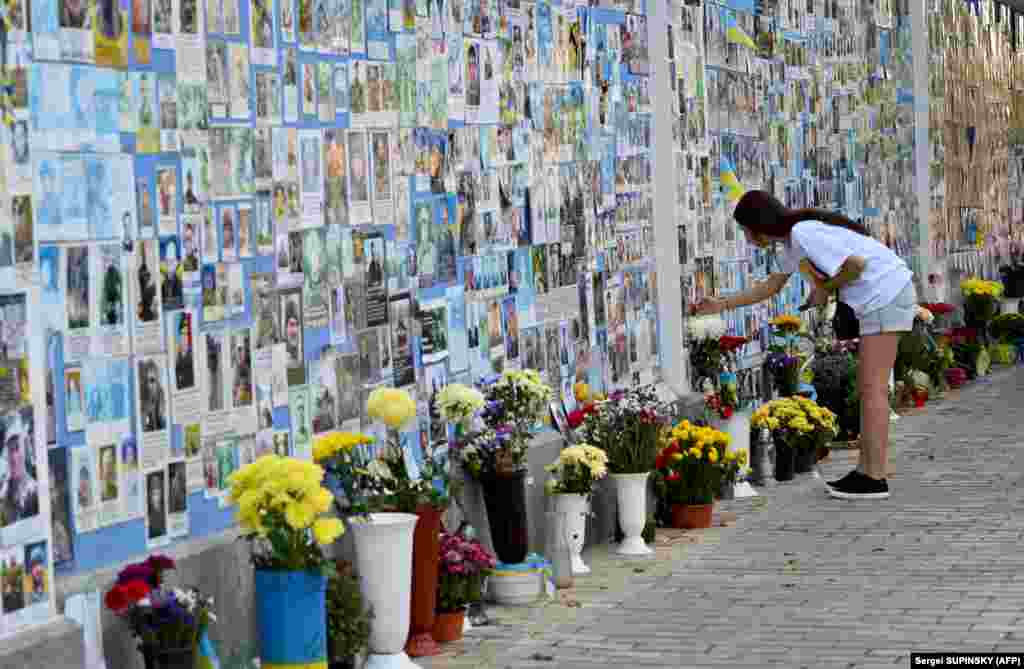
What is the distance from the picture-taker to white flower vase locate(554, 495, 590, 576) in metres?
9.44

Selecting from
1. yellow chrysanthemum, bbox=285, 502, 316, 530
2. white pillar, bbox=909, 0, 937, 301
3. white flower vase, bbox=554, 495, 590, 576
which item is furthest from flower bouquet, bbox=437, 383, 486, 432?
white pillar, bbox=909, 0, 937, 301

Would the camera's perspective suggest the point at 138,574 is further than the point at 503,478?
No

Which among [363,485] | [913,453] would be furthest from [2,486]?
[913,453]

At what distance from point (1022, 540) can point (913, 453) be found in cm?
361

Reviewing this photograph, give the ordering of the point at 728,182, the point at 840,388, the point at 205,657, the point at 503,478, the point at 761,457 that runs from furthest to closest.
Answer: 1. the point at 840,388
2. the point at 728,182
3. the point at 761,457
4. the point at 503,478
5. the point at 205,657

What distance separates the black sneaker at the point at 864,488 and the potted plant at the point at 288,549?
17.6 feet

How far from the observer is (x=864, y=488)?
11.6 metres

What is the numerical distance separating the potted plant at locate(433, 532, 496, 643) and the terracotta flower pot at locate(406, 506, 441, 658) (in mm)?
157

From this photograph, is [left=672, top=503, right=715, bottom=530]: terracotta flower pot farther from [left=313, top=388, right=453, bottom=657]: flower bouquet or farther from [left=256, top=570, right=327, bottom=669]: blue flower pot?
[left=256, top=570, right=327, bottom=669]: blue flower pot

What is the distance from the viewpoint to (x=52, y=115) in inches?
247

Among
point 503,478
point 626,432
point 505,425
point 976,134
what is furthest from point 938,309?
point 503,478

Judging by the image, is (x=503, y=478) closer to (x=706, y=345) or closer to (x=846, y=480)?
(x=846, y=480)

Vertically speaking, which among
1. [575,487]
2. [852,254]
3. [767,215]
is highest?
[767,215]

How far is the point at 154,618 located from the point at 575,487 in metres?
3.70
